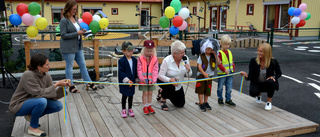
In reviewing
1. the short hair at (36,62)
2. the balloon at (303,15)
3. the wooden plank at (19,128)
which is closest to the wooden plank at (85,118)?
the wooden plank at (19,128)

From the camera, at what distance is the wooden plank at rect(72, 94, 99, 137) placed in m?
3.89

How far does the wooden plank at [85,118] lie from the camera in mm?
3887

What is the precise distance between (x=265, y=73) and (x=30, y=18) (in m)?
4.90

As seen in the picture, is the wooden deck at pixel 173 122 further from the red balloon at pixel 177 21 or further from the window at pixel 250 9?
the window at pixel 250 9

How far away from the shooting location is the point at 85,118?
14.6 ft

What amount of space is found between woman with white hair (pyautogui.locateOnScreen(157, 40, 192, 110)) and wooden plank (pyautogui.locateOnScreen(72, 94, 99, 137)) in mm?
1320

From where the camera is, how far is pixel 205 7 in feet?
93.1

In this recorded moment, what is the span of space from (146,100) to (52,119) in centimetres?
153

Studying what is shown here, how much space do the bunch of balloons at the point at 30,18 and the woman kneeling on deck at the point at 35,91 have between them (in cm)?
260

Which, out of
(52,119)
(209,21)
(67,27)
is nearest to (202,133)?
(52,119)

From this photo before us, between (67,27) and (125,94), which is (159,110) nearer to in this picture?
(125,94)

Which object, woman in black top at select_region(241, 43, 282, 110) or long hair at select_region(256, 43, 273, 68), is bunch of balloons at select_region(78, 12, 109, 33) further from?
long hair at select_region(256, 43, 273, 68)

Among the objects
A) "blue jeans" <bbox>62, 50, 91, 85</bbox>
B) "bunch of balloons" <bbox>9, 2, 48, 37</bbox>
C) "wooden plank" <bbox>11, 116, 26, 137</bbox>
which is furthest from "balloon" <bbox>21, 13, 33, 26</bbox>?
"wooden plank" <bbox>11, 116, 26, 137</bbox>

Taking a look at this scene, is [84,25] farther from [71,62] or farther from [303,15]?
[303,15]
